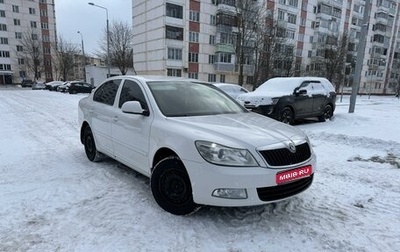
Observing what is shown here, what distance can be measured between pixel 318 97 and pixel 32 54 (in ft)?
205

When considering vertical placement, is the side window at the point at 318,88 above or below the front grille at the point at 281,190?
above

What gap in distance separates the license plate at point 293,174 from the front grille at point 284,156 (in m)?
0.10

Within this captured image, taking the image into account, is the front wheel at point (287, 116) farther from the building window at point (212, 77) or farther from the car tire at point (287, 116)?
the building window at point (212, 77)

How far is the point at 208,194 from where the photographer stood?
2889 mm

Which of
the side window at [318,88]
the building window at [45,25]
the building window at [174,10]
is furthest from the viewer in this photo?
the building window at [45,25]

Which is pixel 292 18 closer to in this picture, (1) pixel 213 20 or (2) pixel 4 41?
(1) pixel 213 20

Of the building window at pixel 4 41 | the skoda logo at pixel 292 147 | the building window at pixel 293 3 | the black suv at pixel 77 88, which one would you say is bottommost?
the black suv at pixel 77 88

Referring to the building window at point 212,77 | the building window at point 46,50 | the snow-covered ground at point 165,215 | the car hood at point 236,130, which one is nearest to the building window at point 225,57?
the building window at point 212,77

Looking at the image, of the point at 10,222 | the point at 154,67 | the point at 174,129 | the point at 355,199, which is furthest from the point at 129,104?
the point at 154,67

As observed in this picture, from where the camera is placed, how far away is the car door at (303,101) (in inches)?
384

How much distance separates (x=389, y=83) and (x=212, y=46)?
53.8 metres

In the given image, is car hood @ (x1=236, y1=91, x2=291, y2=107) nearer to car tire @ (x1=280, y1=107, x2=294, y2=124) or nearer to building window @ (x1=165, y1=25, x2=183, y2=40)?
car tire @ (x1=280, y1=107, x2=294, y2=124)

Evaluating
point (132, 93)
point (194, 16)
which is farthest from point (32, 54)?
point (132, 93)

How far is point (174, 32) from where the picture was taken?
3609 cm
